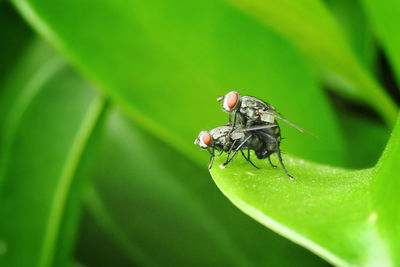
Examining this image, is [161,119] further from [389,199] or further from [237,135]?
[389,199]

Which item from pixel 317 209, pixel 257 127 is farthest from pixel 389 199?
pixel 257 127

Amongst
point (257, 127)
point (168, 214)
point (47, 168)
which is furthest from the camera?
point (168, 214)

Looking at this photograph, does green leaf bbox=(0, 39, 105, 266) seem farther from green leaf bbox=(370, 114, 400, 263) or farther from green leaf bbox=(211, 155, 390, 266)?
green leaf bbox=(370, 114, 400, 263)

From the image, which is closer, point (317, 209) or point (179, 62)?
point (317, 209)

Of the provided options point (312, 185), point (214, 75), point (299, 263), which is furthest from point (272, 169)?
point (299, 263)

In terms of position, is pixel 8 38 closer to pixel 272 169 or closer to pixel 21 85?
pixel 21 85

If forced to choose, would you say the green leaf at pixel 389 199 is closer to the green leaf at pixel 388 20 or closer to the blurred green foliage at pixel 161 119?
the blurred green foliage at pixel 161 119

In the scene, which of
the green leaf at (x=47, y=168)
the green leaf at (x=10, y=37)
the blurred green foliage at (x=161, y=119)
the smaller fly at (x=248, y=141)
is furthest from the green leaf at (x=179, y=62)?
the green leaf at (x=10, y=37)
